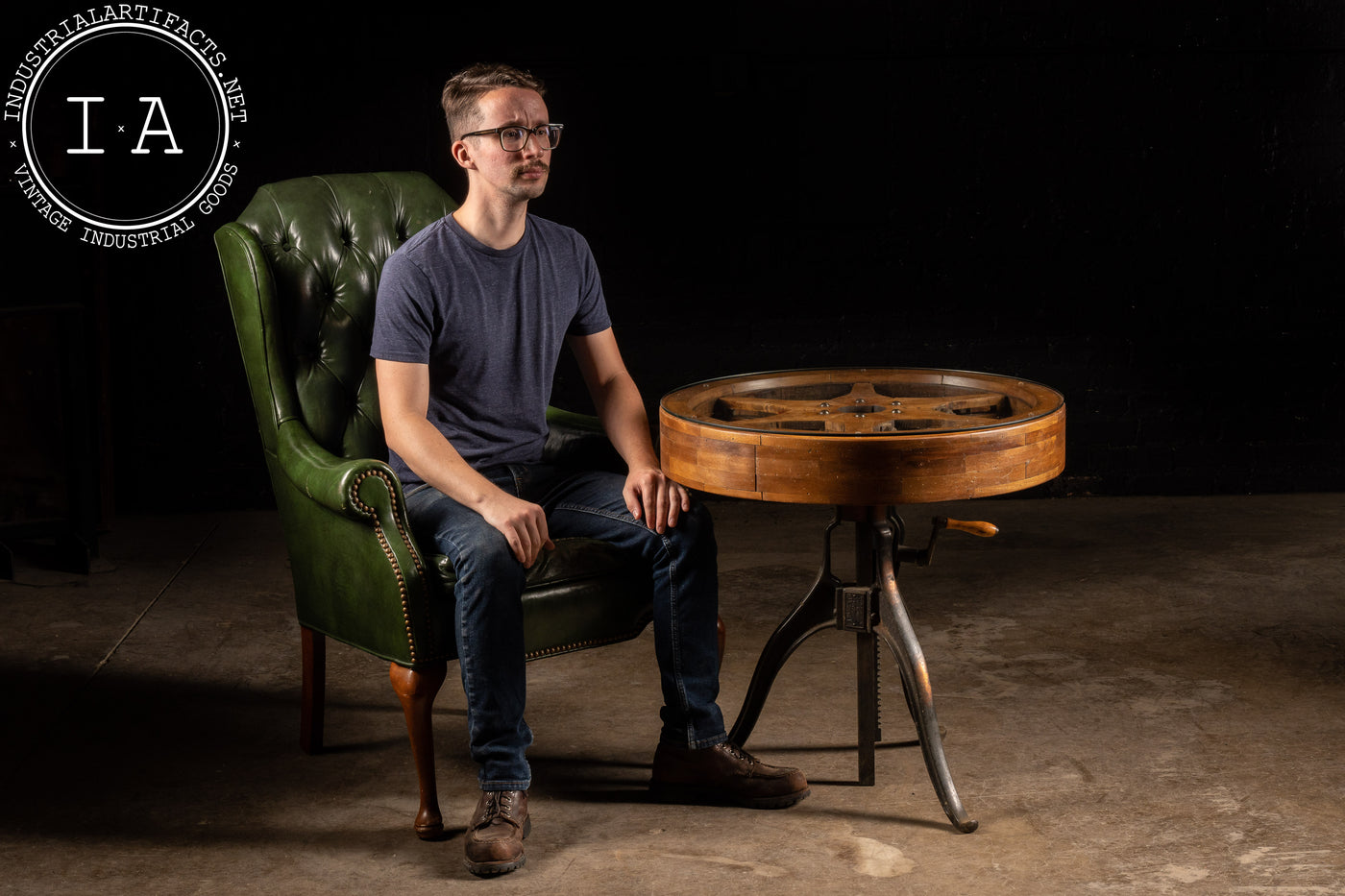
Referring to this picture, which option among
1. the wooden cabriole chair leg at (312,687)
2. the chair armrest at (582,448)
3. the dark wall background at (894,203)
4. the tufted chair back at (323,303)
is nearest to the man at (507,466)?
the chair armrest at (582,448)

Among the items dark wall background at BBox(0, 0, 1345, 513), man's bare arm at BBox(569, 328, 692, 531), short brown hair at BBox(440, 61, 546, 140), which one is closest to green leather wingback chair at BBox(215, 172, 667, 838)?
man's bare arm at BBox(569, 328, 692, 531)

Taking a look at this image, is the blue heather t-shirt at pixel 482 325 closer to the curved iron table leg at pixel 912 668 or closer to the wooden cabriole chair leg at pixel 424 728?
the wooden cabriole chair leg at pixel 424 728

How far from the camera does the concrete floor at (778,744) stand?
2.58 metres

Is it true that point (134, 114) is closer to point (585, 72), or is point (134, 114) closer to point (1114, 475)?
point (585, 72)

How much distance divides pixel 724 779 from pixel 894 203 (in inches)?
115

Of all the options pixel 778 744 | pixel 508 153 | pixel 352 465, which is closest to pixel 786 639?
pixel 778 744

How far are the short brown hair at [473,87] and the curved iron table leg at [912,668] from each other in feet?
3.42

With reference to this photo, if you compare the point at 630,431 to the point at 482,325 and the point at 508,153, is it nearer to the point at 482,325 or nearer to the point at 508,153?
the point at 482,325

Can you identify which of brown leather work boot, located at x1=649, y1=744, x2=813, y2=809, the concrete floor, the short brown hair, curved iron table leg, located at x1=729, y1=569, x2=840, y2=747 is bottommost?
the concrete floor

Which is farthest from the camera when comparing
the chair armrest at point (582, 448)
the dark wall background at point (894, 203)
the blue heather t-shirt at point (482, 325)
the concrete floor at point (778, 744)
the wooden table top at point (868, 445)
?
the dark wall background at point (894, 203)

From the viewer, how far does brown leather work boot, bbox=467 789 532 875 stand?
2545 mm

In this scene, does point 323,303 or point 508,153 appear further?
point 323,303

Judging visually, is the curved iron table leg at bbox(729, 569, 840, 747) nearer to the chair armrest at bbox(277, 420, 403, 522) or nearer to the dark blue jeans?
the dark blue jeans

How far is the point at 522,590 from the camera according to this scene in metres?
2.67
